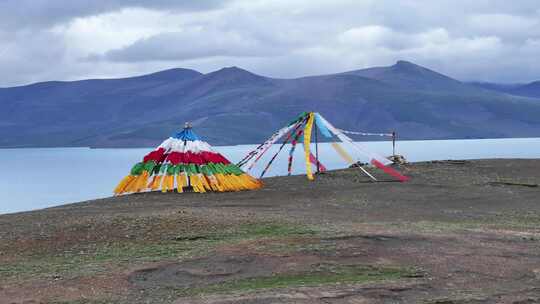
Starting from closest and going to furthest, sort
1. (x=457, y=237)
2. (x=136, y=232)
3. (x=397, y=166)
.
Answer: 1. (x=457, y=237)
2. (x=136, y=232)
3. (x=397, y=166)

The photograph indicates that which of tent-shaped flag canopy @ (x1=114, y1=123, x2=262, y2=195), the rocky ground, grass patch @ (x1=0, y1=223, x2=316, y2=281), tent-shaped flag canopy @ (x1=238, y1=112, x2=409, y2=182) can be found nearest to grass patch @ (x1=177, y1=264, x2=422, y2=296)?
the rocky ground

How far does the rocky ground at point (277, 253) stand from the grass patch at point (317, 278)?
3 cm

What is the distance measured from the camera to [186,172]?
95.1ft

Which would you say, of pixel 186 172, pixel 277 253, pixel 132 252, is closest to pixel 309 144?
pixel 186 172

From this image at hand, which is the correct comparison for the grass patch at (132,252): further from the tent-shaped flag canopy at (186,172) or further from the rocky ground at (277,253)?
the tent-shaped flag canopy at (186,172)

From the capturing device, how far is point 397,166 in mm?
35125

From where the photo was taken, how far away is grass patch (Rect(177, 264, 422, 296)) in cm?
1284

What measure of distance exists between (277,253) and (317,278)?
1.57 meters

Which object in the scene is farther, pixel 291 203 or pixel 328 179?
pixel 328 179

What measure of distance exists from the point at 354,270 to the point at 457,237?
3414mm

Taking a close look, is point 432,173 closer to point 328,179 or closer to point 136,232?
point 328,179

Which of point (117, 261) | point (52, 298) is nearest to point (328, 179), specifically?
point (117, 261)

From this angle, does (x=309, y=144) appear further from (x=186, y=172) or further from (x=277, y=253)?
(x=277, y=253)

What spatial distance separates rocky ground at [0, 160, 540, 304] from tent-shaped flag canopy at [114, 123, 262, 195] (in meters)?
4.22
